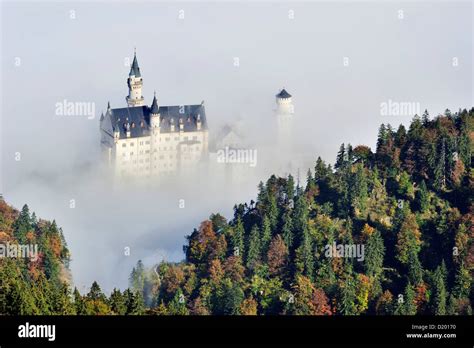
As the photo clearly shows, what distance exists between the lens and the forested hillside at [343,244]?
75.9 metres

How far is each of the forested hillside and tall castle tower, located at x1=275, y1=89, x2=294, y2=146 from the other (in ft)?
76.7

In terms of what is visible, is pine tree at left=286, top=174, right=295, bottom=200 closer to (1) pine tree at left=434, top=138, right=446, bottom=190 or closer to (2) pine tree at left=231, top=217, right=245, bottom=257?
(2) pine tree at left=231, top=217, right=245, bottom=257

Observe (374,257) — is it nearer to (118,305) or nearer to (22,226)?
(118,305)

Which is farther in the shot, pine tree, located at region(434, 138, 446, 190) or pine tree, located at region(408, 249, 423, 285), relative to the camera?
pine tree, located at region(434, 138, 446, 190)

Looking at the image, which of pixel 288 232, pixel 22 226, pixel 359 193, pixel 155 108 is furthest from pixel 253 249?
pixel 155 108

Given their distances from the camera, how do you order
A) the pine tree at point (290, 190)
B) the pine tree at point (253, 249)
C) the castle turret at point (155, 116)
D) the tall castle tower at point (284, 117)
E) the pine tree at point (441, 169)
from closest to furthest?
the pine tree at point (253, 249)
the pine tree at point (290, 190)
the pine tree at point (441, 169)
the castle turret at point (155, 116)
the tall castle tower at point (284, 117)

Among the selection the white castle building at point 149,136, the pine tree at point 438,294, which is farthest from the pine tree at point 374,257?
the white castle building at point 149,136

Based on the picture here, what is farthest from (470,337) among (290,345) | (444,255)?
(444,255)

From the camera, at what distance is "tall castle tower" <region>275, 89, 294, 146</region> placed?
363 ft

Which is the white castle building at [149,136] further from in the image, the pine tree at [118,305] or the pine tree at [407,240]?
→ the pine tree at [118,305]

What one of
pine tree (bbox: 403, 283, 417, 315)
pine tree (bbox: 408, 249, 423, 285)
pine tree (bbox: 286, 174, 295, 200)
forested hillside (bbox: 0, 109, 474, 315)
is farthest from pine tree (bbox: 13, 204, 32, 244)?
pine tree (bbox: 403, 283, 417, 315)

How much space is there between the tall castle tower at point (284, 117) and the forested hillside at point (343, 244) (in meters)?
23.4

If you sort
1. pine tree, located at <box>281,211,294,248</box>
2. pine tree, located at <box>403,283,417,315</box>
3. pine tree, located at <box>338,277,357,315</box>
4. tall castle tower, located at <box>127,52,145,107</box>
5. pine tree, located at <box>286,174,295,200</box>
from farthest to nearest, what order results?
tall castle tower, located at <box>127,52,145,107</box>, pine tree, located at <box>286,174,295,200</box>, pine tree, located at <box>281,211,294,248</box>, pine tree, located at <box>338,277,357,315</box>, pine tree, located at <box>403,283,417,315</box>

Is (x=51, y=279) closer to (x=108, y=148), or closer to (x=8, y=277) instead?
(x=8, y=277)
